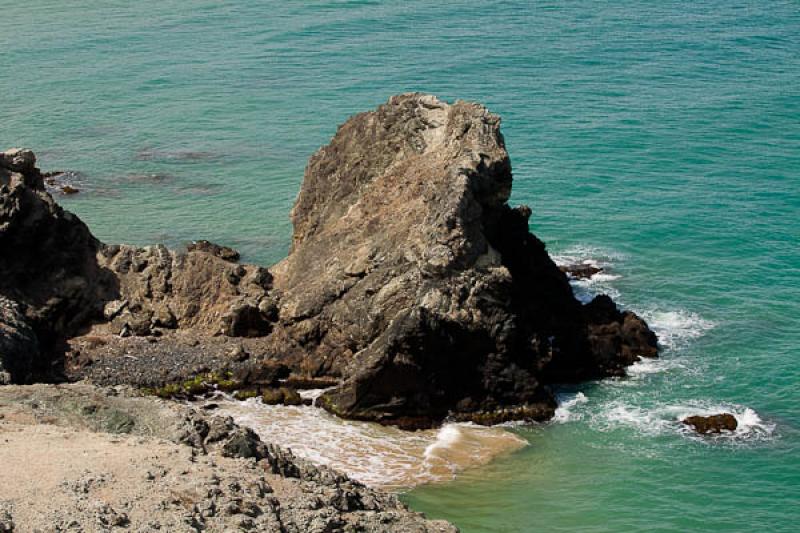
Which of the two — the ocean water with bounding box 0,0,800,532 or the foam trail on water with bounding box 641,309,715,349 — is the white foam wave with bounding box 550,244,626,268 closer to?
the ocean water with bounding box 0,0,800,532

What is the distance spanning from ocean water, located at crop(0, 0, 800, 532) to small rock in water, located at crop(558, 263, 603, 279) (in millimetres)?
853

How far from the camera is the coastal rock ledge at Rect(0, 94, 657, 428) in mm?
41281

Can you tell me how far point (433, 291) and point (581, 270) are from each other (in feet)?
51.4

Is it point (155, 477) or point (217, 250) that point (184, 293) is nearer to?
point (217, 250)

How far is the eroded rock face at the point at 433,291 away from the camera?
40.9 m

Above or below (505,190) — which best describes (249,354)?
below

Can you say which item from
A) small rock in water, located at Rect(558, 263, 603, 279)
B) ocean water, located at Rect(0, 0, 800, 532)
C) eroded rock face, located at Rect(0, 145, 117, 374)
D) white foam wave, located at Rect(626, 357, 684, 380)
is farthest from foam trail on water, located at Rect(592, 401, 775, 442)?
eroded rock face, located at Rect(0, 145, 117, 374)

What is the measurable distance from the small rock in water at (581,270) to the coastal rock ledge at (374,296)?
5157 millimetres

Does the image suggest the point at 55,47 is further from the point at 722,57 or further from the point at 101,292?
the point at 101,292

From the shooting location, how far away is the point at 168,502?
23.0 metres

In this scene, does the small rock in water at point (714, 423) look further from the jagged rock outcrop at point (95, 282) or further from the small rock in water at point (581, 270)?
the jagged rock outcrop at point (95, 282)

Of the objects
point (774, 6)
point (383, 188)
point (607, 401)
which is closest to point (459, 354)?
point (607, 401)

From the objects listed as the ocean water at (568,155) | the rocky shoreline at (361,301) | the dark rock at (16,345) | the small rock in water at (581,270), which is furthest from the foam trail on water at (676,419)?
the dark rock at (16,345)

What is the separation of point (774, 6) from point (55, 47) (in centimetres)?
6767
